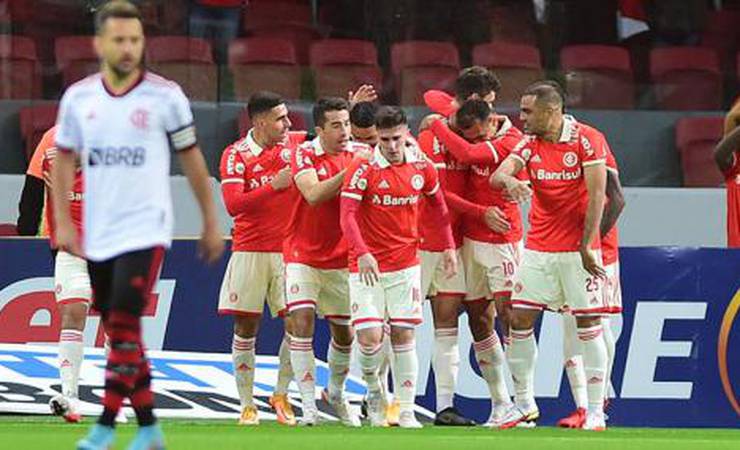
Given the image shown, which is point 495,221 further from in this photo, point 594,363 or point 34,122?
point 34,122

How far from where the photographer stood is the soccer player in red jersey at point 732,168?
1561 centimetres

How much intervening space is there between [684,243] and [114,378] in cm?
993

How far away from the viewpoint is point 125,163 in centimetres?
928

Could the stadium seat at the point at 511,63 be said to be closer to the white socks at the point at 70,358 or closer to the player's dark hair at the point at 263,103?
the player's dark hair at the point at 263,103

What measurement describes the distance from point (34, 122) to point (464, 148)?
16.1 ft

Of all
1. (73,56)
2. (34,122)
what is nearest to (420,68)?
(73,56)

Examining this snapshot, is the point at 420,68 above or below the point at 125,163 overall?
above

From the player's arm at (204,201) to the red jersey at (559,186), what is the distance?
4.68 metres

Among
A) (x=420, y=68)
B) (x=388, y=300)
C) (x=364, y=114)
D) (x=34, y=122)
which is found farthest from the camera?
(x=420, y=68)

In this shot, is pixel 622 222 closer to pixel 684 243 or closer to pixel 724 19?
pixel 684 243

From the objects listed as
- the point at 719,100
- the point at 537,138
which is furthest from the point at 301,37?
the point at 537,138

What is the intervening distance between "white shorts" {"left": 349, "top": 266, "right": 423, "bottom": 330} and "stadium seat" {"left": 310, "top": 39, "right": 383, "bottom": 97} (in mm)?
4707

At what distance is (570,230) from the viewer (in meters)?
13.7

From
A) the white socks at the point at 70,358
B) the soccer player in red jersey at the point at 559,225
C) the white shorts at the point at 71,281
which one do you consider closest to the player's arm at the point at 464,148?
the soccer player in red jersey at the point at 559,225
